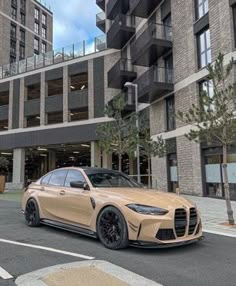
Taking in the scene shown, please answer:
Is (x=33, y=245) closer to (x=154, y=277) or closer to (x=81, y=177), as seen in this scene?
(x=81, y=177)

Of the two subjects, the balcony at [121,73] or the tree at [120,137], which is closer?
the tree at [120,137]

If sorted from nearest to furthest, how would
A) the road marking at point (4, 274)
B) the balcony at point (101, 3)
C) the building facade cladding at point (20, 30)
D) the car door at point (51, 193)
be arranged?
the road marking at point (4, 274) < the car door at point (51, 193) < the balcony at point (101, 3) < the building facade cladding at point (20, 30)

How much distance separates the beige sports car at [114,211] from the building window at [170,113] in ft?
49.0

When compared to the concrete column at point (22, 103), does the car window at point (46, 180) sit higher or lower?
lower

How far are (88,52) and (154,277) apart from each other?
3175 centimetres

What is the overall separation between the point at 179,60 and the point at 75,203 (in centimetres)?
1618

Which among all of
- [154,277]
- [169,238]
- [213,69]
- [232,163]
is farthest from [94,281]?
[232,163]

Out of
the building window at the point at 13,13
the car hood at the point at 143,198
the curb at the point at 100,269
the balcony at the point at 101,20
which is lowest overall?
the curb at the point at 100,269

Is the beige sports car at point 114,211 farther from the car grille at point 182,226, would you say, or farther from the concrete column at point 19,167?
the concrete column at point 19,167

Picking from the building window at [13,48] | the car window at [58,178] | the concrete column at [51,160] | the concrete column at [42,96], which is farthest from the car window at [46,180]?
the building window at [13,48]

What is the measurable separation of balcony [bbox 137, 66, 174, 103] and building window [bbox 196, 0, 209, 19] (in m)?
3.97

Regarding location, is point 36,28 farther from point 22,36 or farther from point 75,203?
point 75,203

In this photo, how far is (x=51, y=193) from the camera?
28.3 ft

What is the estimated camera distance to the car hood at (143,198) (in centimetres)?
656
